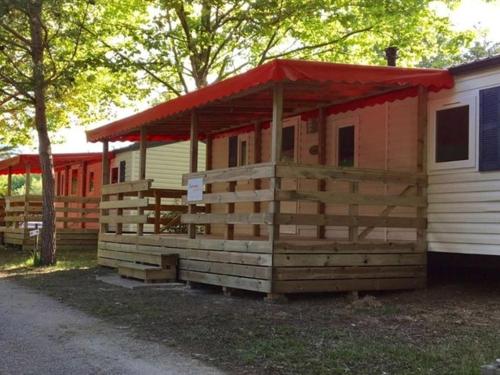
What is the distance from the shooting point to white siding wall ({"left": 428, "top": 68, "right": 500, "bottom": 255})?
8406 millimetres

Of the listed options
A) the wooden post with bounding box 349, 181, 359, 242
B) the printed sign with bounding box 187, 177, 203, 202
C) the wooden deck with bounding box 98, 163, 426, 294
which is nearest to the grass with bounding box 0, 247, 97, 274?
the wooden deck with bounding box 98, 163, 426, 294

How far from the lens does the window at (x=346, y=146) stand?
35.5ft

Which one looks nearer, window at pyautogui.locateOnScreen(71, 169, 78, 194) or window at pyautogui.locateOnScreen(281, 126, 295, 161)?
window at pyautogui.locateOnScreen(281, 126, 295, 161)

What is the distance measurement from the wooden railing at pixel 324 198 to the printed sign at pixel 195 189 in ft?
0.29

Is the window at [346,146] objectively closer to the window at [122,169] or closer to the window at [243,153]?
the window at [243,153]

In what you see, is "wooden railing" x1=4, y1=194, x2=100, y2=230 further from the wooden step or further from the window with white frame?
the window with white frame

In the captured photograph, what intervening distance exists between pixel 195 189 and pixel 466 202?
4.04 m

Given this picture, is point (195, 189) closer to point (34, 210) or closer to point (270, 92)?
point (270, 92)

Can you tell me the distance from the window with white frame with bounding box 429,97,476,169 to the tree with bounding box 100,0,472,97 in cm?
765

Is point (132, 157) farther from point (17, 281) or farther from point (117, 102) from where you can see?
point (17, 281)

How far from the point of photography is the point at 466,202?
8.73 metres

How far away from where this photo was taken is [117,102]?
2166 cm

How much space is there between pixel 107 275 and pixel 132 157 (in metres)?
9.25

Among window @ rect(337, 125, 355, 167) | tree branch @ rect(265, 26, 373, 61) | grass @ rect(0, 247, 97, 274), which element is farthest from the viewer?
tree branch @ rect(265, 26, 373, 61)
